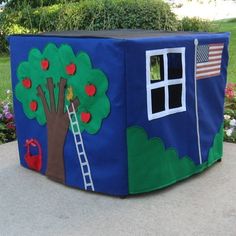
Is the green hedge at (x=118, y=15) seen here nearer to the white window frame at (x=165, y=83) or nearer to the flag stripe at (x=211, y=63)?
the flag stripe at (x=211, y=63)

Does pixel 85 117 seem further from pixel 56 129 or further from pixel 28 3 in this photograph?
pixel 28 3

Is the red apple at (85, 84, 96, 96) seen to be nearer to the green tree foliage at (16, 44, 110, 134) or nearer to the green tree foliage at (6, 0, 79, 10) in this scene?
the green tree foliage at (16, 44, 110, 134)

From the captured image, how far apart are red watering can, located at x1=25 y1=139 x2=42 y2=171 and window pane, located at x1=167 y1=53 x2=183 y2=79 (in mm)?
1279

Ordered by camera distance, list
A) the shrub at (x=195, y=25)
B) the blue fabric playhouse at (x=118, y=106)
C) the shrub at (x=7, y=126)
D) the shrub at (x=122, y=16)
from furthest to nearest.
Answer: the shrub at (x=195, y=25)
the shrub at (x=122, y=16)
the shrub at (x=7, y=126)
the blue fabric playhouse at (x=118, y=106)

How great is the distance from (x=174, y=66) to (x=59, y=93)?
36.2 inches

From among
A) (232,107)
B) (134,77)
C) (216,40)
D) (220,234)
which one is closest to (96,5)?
(232,107)

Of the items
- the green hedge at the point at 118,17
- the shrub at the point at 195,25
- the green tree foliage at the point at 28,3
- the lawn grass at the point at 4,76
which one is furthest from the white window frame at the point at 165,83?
Result: the green tree foliage at the point at 28,3

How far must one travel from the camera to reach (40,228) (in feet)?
11.0

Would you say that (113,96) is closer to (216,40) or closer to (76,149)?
(76,149)

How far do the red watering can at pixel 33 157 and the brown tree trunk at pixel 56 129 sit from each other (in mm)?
166

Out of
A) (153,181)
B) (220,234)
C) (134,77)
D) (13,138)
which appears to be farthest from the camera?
(13,138)

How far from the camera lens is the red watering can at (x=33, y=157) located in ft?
14.2

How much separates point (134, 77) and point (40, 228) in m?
1.21

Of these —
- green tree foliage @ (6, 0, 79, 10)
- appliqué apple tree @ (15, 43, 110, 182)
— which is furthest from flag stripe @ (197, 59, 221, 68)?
green tree foliage @ (6, 0, 79, 10)
